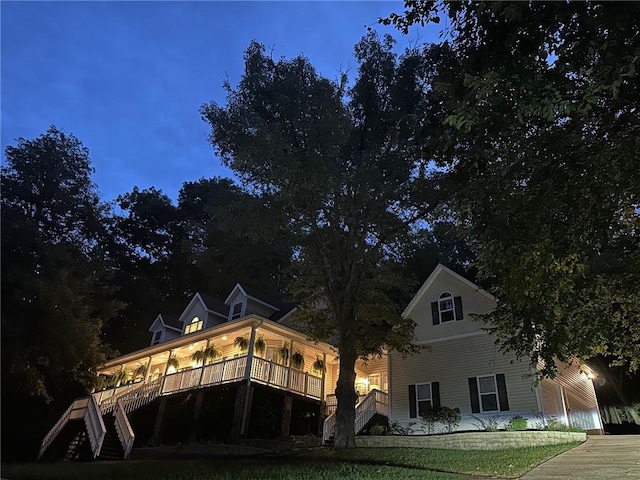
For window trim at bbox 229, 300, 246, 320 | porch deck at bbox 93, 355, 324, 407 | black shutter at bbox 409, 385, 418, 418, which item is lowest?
black shutter at bbox 409, 385, 418, 418

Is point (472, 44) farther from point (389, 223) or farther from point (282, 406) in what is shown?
point (282, 406)

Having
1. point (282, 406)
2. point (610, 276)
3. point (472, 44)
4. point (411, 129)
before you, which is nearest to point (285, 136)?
point (411, 129)

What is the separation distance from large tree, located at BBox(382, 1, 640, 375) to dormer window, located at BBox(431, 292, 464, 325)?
7093 millimetres

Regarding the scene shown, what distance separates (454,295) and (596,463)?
8545 mm

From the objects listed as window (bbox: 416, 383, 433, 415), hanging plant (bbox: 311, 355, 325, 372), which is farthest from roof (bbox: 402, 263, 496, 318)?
hanging plant (bbox: 311, 355, 325, 372)

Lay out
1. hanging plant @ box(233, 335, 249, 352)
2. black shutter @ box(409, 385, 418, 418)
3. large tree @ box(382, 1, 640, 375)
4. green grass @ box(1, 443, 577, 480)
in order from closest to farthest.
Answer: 1. large tree @ box(382, 1, 640, 375)
2. green grass @ box(1, 443, 577, 480)
3. black shutter @ box(409, 385, 418, 418)
4. hanging plant @ box(233, 335, 249, 352)

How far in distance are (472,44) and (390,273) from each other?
394 inches

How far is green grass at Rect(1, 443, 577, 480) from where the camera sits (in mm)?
8523

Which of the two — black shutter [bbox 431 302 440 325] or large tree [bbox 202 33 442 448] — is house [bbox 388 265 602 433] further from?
large tree [bbox 202 33 442 448]

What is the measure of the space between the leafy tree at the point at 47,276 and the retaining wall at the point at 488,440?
1124 cm

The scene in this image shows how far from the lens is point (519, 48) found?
210 inches

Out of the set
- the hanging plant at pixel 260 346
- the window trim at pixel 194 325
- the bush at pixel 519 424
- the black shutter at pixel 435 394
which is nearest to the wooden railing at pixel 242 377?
the hanging plant at pixel 260 346

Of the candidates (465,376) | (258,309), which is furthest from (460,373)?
(258,309)

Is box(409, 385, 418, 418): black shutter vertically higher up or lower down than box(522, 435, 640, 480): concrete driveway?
higher up
